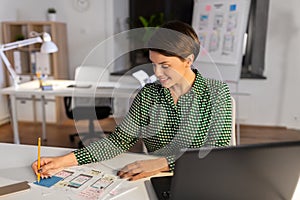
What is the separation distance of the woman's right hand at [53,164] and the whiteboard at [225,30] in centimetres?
232

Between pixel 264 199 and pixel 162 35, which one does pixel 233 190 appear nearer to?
pixel 264 199

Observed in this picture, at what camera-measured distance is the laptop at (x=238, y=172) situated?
2.60 feet

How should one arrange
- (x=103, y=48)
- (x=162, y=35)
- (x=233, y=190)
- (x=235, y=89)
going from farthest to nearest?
(x=235, y=89), (x=103, y=48), (x=162, y=35), (x=233, y=190)

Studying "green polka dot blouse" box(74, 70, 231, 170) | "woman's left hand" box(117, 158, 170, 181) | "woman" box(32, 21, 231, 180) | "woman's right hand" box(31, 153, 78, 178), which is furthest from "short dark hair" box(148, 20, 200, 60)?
"woman's right hand" box(31, 153, 78, 178)

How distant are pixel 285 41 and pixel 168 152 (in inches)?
123

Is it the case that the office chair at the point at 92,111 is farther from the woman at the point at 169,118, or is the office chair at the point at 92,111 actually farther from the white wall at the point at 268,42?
the white wall at the point at 268,42

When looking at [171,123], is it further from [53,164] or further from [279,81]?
[279,81]

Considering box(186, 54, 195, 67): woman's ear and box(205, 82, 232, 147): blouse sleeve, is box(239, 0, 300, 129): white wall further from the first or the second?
box(186, 54, 195, 67): woman's ear

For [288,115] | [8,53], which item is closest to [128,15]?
[8,53]

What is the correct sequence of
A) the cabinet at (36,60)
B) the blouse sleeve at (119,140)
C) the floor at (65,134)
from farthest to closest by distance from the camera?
the cabinet at (36,60) < the floor at (65,134) < the blouse sleeve at (119,140)

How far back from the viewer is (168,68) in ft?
3.81

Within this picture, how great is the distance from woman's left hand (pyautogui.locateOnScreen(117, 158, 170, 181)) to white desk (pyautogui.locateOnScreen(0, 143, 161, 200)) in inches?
1.3

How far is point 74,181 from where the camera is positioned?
45.2 inches

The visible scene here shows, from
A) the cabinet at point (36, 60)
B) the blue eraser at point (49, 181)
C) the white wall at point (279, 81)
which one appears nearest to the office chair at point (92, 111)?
the blue eraser at point (49, 181)
